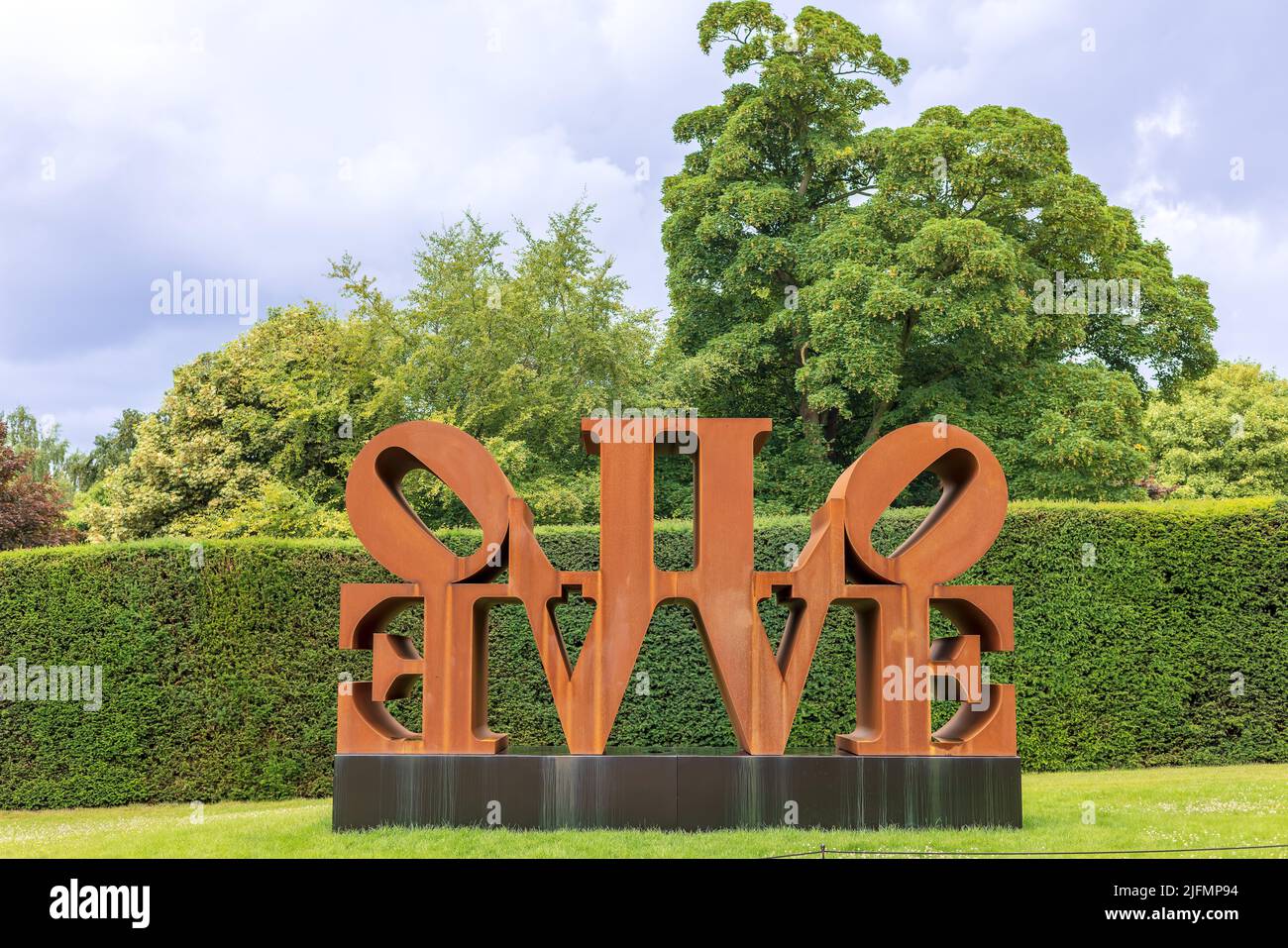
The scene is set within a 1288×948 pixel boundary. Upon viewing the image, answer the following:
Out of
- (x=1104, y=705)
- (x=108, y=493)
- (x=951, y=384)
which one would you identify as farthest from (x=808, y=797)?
(x=108, y=493)

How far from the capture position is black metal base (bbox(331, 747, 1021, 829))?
26.1 ft

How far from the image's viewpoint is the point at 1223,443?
99.4 ft

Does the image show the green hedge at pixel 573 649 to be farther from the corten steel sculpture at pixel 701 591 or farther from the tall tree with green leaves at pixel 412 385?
the tall tree with green leaves at pixel 412 385

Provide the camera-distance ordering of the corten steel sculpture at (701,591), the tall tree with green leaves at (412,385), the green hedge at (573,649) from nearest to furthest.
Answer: the corten steel sculpture at (701,591) < the green hedge at (573,649) < the tall tree with green leaves at (412,385)

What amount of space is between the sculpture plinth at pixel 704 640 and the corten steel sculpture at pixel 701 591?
0.02 metres

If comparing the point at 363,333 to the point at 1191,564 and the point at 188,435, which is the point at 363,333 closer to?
the point at 188,435

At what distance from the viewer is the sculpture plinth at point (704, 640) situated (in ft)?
26.3

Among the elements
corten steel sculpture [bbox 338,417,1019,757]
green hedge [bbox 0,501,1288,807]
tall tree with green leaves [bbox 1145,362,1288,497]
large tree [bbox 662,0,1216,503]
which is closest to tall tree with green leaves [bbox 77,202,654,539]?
large tree [bbox 662,0,1216,503]

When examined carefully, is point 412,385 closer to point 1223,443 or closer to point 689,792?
point 689,792

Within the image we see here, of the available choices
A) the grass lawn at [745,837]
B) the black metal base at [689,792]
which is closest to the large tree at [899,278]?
the grass lawn at [745,837]

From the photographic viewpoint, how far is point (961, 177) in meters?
18.7

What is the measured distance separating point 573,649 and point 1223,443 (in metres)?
26.2

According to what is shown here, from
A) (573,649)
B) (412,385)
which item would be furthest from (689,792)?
(412,385)
